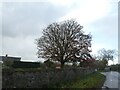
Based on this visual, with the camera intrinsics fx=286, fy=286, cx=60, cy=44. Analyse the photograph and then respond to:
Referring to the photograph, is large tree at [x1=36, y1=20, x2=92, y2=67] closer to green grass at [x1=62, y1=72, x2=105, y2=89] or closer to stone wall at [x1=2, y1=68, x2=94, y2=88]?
green grass at [x1=62, y1=72, x2=105, y2=89]

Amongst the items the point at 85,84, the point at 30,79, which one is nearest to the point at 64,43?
the point at 85,84

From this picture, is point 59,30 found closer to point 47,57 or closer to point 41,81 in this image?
point 47,57

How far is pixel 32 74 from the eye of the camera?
56.3ft

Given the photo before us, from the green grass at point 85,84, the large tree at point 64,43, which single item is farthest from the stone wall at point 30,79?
the large tree at point 64,43

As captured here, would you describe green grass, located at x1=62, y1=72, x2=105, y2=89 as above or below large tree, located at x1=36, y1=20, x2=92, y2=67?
below

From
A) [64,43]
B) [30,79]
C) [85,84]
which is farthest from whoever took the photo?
[64,43]

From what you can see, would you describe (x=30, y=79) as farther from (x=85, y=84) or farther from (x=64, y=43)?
(x=64, y=43)

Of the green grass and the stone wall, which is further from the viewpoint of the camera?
the green grass

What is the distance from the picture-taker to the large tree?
191 feet

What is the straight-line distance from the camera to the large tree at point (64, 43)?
191 ft

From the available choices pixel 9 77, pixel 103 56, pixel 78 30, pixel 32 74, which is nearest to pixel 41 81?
pixel 32 74

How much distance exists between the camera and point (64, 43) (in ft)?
193

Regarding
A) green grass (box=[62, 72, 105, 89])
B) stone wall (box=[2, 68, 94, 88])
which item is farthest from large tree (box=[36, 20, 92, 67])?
stone wall (box=[2, 68, 94, 88])

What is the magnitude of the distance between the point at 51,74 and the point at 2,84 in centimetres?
720
